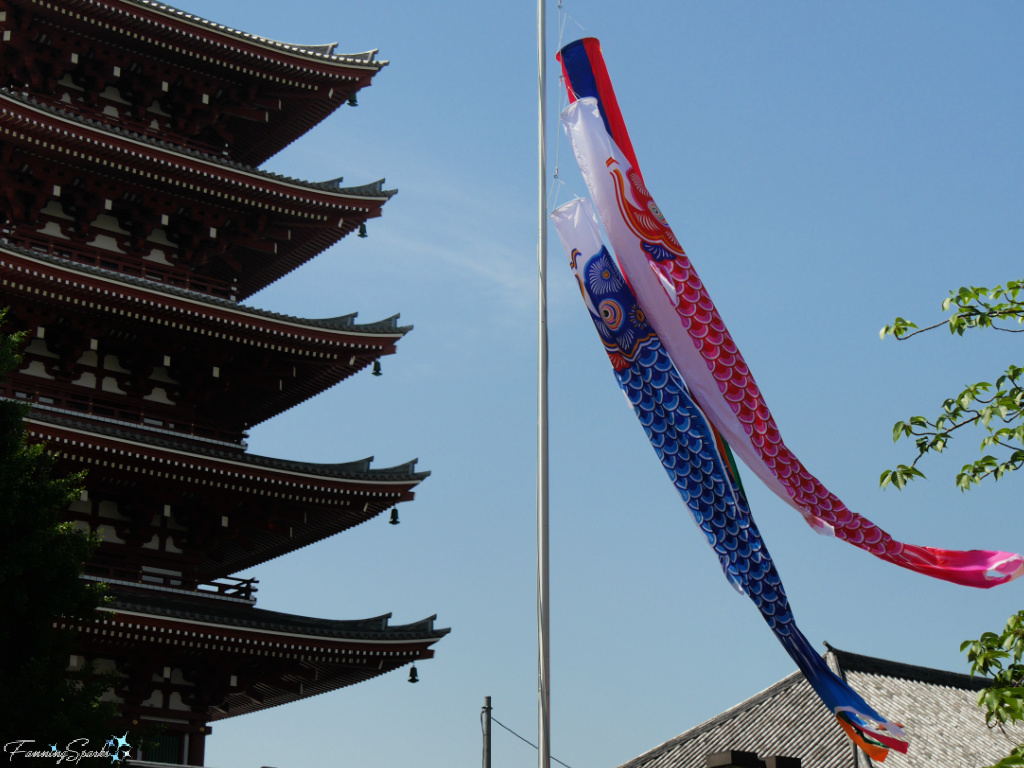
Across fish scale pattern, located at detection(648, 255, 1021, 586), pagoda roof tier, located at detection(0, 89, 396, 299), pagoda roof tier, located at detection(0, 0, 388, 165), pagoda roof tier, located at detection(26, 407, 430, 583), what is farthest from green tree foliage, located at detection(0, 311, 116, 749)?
pagoda roof tier, located at detection(0, 0, 388, 165)

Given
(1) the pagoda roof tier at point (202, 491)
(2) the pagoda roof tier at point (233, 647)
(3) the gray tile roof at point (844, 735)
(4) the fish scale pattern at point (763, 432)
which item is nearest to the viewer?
(4) the fish scale pattern at point (763, 432)

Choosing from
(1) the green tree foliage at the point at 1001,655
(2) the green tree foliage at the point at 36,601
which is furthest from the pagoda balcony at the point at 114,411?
(1) the green tree foliage at the point at 1001,655

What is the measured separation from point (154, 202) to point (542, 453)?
12324 mm

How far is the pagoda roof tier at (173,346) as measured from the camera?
20.1 m

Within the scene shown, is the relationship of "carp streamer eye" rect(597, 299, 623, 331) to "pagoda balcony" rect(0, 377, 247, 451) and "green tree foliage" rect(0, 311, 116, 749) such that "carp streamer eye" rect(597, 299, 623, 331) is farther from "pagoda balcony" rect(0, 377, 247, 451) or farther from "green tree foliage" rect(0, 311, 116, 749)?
"pagoda balcony" rect(0, 377, 247, 451)

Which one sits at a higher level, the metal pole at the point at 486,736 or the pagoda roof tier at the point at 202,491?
the pagoda roof tier at the point at 202,491

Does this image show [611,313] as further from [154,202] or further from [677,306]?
[154,202]

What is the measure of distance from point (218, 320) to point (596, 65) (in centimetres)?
970

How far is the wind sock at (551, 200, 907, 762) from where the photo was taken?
39.6 feet

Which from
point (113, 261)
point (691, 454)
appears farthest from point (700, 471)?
point (113, 261)

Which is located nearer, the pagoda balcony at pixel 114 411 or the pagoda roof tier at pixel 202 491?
the pagoda roof tier at pixel 202 491

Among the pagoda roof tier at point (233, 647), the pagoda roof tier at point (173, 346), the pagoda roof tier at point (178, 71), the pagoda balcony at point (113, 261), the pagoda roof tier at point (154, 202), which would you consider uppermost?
the pagoda roof tier at point (178, 71)

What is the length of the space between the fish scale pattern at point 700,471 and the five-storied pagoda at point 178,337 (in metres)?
9.38

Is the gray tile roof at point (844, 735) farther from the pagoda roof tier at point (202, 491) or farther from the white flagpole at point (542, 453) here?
the white flagpole at point (542, 453)
